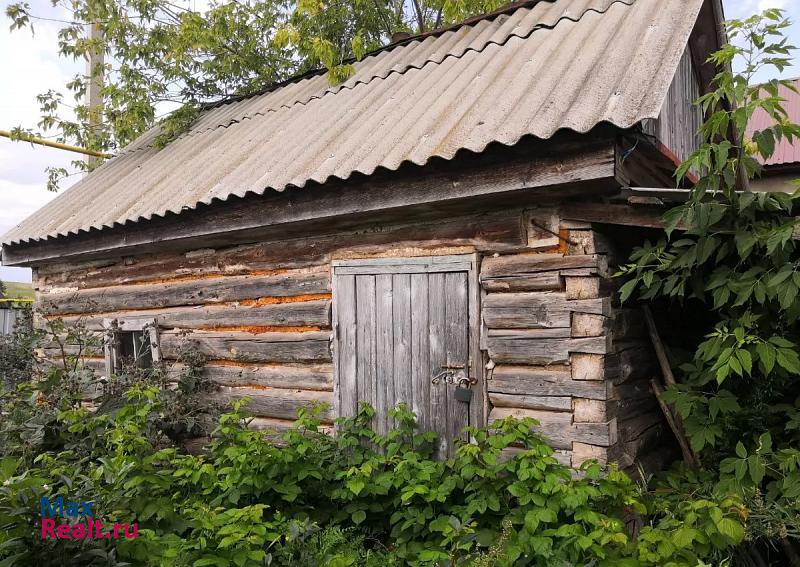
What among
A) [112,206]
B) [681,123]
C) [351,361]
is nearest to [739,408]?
[351,361]

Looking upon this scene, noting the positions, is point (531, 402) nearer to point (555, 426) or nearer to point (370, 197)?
point (555, 426)

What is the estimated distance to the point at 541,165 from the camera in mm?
3525

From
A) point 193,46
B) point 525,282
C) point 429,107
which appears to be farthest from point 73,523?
point 193,46

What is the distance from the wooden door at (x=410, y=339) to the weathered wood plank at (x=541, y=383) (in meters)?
0.15

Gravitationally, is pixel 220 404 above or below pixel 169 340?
below

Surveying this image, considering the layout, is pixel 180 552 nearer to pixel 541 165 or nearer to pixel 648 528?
pixel 648 528

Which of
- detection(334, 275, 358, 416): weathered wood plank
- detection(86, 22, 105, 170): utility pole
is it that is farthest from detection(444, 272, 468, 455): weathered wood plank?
detection(86, 22, 105, 170): utility pole

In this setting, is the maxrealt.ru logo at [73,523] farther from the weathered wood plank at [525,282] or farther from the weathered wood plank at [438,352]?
the weathered wood plank at [525,282]

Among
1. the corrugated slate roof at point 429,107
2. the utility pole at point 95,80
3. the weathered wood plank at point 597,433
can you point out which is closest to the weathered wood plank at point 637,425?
the weathered wood plank at point 597,433

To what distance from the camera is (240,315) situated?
5.75m

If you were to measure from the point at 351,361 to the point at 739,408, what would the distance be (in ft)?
9.29

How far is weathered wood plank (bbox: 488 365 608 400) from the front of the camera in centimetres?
368

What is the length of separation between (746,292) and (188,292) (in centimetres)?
520

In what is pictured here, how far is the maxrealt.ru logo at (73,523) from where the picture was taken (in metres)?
2.86
